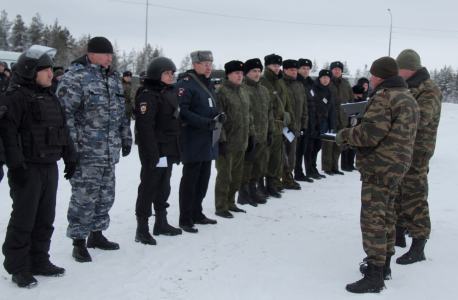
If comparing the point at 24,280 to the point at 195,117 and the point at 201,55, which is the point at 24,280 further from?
the point at 201,55

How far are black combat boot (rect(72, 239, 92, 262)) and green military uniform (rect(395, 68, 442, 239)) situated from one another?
326 cm

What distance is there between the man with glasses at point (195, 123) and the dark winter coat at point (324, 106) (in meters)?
3.86

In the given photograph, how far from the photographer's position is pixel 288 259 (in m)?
3.95

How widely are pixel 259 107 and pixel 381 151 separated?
2.99 metres

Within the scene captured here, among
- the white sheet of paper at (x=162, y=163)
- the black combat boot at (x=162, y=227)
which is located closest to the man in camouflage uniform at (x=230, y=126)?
the black combat boot at (x=162, y=227)

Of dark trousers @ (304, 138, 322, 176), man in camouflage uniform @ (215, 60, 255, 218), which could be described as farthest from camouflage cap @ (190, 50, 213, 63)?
dark trousers @ (304, 138, 322, 176)

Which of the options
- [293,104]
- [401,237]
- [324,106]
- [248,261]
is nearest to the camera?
[248,261]

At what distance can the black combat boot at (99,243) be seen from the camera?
4055 mm

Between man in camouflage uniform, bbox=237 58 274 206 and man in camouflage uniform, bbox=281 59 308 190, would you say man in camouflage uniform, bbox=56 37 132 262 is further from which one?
man in camouflage uniform, bbox=281 59 308 190

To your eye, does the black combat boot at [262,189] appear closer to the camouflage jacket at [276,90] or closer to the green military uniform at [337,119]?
the camouflage jacket at [276,90]

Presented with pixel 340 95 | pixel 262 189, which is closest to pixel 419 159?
pixel 262 189

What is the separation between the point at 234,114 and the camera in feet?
17.7

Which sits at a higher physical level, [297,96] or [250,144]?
[297,96]

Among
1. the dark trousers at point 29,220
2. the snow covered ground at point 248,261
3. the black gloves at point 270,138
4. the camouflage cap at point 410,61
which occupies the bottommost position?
the snow covered ground at point 248,261
